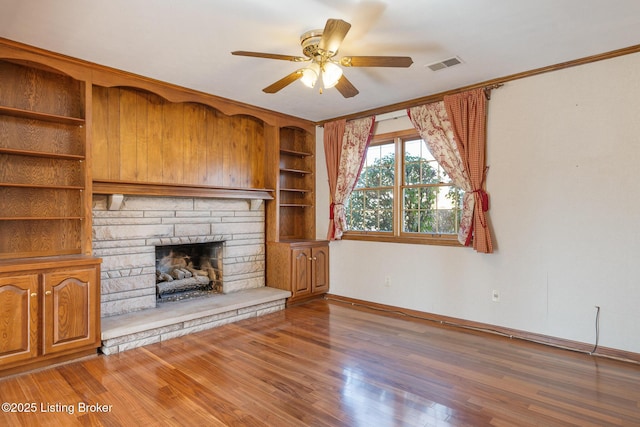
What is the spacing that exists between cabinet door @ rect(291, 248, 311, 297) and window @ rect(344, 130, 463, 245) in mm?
672

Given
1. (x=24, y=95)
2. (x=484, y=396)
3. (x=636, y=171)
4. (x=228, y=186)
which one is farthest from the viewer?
(x=228, y=186)

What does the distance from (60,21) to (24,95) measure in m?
1.06

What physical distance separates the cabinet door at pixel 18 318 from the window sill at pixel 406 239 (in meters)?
3.53

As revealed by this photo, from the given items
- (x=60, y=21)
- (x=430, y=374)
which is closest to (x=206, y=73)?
(x=60, y=21)

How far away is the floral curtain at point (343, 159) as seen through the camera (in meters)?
4.86

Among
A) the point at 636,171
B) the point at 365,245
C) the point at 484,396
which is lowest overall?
the point at 484,396

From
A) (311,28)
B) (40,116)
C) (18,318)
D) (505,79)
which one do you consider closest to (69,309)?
(18,318)

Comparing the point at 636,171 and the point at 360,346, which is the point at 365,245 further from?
the point at 636,171

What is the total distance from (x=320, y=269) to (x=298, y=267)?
17.6 inches

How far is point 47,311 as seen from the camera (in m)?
2.88

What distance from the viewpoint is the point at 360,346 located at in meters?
3.41

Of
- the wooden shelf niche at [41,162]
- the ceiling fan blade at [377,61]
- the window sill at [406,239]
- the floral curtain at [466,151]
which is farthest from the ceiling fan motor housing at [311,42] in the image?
the window sill at [406,239]

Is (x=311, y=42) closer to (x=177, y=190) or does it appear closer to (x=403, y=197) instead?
(x=177, y=190)

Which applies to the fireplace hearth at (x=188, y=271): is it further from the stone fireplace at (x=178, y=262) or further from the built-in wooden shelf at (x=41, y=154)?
the built-in wooden shelf at (x=41, y=154)
